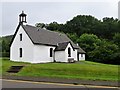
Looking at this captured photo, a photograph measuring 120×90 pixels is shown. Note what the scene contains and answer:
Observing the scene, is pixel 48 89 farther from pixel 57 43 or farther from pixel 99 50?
pixel 99 50

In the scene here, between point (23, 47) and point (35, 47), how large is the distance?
2.49m

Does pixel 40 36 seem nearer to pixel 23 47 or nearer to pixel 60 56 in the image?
pixel 23 47

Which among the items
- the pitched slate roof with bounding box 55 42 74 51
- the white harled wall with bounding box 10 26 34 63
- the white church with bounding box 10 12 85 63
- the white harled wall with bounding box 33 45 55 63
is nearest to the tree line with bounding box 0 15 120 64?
the pitched slate roof with bounding box 55 42 74 51

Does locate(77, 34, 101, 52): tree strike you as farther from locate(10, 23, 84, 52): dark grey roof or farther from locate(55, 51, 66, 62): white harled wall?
locate(55, 51, 66, 62): white harled wall

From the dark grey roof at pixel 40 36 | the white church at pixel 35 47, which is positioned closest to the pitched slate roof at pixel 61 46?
the white church at pixel 35 47

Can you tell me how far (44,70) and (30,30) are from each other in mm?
14484

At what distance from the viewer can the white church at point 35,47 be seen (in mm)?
39594

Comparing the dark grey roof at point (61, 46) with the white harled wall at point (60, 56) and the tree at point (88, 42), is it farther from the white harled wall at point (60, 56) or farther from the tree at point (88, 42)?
the tree at point (88, 42)

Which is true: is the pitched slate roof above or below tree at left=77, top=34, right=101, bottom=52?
below

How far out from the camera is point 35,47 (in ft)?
129

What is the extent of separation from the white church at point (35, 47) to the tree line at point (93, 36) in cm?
1401

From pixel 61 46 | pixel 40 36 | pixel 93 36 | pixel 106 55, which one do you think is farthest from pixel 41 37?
pixel 93 36

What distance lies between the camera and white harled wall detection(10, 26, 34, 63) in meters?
39.6

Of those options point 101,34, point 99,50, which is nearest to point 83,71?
point 99,50
